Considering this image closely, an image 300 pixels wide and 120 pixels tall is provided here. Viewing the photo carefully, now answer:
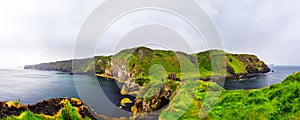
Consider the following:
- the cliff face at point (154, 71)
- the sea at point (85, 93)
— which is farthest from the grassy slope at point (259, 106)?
the sea at point (85, 93)

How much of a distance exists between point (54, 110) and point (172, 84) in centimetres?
3164

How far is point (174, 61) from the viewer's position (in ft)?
600

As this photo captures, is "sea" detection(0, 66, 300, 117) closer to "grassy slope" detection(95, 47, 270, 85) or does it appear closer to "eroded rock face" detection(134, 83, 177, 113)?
"eroded rock face" detection(134, 83, 177, 113)

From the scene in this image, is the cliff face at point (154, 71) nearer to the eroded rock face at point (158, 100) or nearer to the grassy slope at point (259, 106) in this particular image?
the eroded rock face at point (158, 100)

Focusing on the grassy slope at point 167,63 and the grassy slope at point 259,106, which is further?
the grassy slope at point 167,63

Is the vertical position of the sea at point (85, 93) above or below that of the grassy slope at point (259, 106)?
below

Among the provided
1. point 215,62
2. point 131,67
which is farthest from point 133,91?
point 215,62

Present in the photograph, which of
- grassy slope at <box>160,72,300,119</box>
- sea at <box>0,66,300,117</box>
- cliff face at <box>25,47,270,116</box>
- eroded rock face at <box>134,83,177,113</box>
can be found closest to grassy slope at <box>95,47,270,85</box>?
cliff face at <box>25,47,270,116</box>

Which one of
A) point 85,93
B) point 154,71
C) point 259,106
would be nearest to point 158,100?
point 259,106

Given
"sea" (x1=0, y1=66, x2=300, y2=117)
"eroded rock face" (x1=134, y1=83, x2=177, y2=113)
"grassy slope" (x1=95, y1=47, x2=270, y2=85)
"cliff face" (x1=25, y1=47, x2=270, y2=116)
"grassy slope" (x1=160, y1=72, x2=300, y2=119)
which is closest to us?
"grassy slope" (x1=160, y1=72, x2=300, y2=119)

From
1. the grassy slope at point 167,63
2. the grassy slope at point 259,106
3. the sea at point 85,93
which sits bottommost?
the sea at point 85,93

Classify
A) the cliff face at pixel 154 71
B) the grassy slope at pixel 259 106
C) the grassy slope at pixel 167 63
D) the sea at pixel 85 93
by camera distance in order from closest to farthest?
1. the grassy slope at pixel 259 106
2. the cliff face at pixel 154 71
3. the sea at pixel 85 93
4. the grassy slope at pixel 167 63

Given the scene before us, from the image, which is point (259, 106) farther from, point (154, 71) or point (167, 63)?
point (167, 63)

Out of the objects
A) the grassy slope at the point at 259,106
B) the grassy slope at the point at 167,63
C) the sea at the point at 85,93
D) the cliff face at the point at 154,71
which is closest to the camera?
the grassy slope at the point at 259,106
